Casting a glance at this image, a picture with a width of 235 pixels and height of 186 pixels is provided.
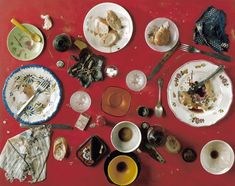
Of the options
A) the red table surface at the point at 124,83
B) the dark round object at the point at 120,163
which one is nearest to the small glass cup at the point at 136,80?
the red table surface at the point at 124,83

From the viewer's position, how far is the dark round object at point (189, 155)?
1.40 meters

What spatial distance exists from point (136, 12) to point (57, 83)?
1.31 feet

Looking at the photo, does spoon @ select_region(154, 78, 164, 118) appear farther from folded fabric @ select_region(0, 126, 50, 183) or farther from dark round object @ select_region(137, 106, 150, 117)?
folded fabric @ select_region(0, 126, 50, 183)

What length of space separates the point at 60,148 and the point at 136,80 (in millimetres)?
376

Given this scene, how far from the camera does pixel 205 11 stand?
1453 mm

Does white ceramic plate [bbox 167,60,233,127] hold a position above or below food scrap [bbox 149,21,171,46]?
below

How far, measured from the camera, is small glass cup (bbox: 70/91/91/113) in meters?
1.44

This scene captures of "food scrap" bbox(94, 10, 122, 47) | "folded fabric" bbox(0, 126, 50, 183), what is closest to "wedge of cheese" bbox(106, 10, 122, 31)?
"food scrap" bbox(94, 10, 122, 47)

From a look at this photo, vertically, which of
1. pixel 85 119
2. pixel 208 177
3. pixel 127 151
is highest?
pixel 85 119

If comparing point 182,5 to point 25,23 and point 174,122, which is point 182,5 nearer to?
point 174,122

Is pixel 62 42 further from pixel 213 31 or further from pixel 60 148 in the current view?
pixel 213 31

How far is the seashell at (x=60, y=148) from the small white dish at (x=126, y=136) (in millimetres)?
181

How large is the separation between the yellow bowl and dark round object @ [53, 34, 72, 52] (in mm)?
446

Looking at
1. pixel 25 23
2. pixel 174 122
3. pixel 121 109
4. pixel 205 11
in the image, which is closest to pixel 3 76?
pixel 25 23
